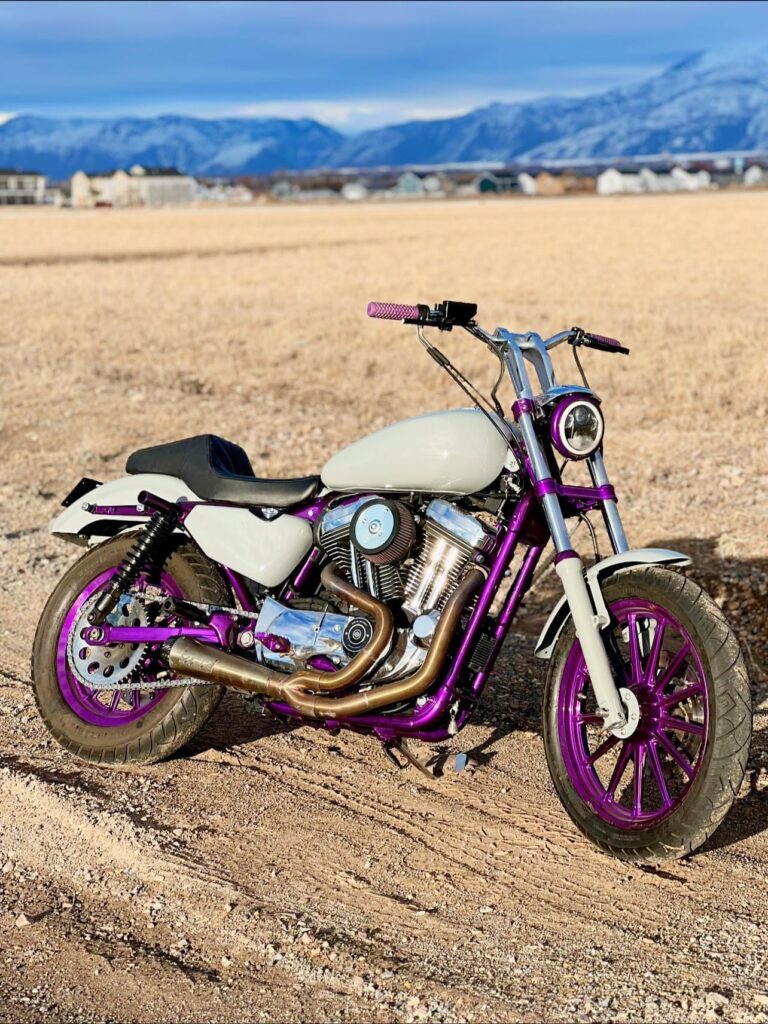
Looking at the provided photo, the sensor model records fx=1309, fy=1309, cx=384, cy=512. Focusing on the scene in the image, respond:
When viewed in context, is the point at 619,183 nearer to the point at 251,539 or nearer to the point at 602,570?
the point at 251,539

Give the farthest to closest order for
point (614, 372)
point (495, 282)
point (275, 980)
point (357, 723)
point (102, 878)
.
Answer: point (495, 282), point (614, 372), point (357, 723), point (102, 878), point (275, 980)

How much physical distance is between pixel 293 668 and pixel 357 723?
0.36 metres

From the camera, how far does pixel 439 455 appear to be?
15.1 ft

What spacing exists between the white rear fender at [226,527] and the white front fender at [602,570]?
3.29 ft

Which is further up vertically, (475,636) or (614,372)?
(475,636)

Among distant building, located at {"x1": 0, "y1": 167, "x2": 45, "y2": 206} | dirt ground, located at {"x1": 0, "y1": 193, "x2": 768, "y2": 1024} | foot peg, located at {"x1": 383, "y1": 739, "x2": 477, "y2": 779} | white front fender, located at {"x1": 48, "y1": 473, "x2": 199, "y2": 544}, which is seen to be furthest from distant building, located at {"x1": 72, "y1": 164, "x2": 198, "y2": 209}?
foot peg, located at {"x1": 383, "y1": 739, "x2": 477, "y2": 779}

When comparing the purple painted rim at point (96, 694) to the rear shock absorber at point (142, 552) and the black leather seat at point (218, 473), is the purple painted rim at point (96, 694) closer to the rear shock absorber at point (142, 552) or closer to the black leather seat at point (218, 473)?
the rear shock absorber at point (142, 552)

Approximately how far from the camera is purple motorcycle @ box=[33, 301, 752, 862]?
441 centimetres

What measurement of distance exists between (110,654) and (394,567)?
1382mm

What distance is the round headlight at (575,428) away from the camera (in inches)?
175

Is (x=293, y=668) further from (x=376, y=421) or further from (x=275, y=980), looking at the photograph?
(x=376, y=421)

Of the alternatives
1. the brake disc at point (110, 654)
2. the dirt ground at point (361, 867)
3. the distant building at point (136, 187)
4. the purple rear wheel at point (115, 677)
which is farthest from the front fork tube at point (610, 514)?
the distant building at point (136, 187)

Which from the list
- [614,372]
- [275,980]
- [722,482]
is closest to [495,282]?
[614,372]

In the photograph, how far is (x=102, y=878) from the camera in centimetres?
445
